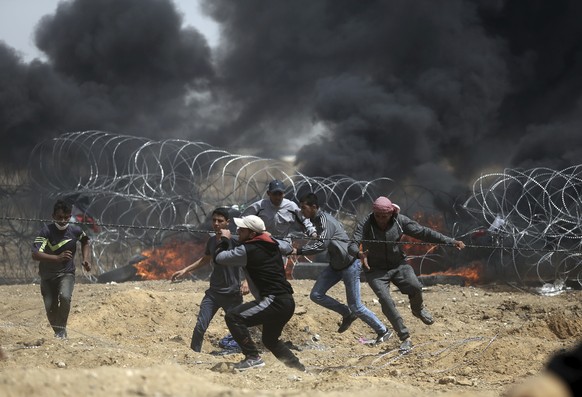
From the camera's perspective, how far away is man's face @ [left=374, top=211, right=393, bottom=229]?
9.46m

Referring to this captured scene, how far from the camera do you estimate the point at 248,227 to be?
8016 millimetres

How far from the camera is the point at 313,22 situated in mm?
30641

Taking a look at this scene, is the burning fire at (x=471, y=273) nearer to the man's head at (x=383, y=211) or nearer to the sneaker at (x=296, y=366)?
the man's head at (x=383, y=211)

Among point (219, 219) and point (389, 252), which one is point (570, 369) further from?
point (389, 252)

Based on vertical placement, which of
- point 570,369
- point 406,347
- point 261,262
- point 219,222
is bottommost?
point 570,369

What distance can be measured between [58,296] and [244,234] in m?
2.71

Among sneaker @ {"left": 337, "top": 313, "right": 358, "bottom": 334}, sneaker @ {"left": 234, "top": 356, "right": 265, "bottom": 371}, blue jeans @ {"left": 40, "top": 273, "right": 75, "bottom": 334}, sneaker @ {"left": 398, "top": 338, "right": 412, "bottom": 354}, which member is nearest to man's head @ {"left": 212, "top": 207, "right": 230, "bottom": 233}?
sneaker @ {"left": 234, "top": 356, "right": 265, "bottom": 371}

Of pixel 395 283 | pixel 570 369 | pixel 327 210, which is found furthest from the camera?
pixel 327 210

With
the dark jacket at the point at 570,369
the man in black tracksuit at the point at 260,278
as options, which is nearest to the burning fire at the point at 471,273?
the man in black tracksuit at the point at 260,278

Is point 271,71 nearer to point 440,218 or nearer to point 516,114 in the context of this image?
point 516,114

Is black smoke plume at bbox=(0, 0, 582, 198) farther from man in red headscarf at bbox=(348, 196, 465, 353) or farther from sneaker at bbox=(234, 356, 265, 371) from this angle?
sneaker at bbox=(234, 356, 265, 371)

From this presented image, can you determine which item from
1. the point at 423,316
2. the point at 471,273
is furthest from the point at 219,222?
the point at 471,273

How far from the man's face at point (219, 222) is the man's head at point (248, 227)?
111 centimetres

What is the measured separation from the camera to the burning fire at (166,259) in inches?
671
